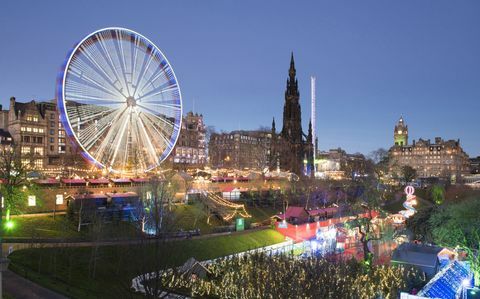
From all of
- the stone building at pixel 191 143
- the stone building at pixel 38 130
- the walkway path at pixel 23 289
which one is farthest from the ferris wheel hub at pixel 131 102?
the stone building at pixel 191 143

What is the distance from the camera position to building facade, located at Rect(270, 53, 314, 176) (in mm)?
90062

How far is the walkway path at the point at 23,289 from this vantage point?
19.4 meters

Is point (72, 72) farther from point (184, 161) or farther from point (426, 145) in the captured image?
point (426, 145)

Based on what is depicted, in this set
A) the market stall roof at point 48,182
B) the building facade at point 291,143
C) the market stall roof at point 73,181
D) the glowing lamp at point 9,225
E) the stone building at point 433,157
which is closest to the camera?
the glowing lamp at point 9,225

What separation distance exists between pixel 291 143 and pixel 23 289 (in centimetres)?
7574

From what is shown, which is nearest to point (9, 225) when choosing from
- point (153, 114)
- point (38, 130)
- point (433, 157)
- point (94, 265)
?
point (94, 265)

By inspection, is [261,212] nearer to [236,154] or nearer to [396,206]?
[396,206]

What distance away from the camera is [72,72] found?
38781 millimetres

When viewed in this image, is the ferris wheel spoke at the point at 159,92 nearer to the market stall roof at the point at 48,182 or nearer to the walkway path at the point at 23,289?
the market stall roof at the point at 48,182

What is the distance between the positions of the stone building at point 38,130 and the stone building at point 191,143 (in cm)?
3119

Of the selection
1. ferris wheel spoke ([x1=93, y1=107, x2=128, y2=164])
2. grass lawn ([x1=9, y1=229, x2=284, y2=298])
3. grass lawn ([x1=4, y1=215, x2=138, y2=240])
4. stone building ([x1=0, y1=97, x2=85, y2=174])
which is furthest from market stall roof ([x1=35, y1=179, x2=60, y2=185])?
stone building ([x1=0, y1=97, x2=85, y2=174])

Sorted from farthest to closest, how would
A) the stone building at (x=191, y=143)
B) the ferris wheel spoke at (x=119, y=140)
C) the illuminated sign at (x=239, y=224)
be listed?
the stone building at (x=191, y=143) → the ferris wheel spoke at (x=119, y=140) → the illuminated sign at (x=239, y=224)

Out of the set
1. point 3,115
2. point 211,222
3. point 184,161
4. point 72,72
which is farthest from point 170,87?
point 184,161

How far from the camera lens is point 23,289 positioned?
20.1m
